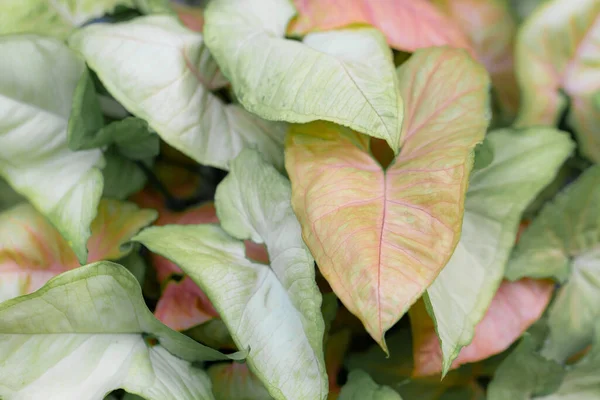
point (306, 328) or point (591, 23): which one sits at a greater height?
point (591, 23)

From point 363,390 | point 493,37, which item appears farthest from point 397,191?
point 493,37

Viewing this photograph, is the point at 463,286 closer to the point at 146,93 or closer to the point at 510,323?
the point at 510,323

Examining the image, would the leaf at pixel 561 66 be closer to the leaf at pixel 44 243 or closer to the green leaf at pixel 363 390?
the green leaf at pixel 363 390

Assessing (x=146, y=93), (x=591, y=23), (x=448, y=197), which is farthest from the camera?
(x=591, y=23)

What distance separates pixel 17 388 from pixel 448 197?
375 mm

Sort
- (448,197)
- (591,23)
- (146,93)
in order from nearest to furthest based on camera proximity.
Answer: (448,197)
(146,93)
(591,23)

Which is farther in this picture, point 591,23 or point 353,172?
point 591,23

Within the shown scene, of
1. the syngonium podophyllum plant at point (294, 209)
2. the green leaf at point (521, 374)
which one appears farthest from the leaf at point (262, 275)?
the green leaf at point (521, 374)

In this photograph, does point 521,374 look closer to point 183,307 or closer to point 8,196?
point 183,307

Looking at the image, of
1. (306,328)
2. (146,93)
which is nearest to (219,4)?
(146,93)

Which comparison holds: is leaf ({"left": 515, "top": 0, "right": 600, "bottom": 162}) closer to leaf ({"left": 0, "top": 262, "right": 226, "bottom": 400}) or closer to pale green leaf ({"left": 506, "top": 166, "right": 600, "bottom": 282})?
pale green leaf ({"left": 506, "top": 166, "right": 600, "bottom": 282})

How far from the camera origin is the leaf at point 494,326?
58 cm

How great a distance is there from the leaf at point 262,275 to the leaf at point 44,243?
0.32 ft

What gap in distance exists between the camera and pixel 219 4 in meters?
0.62
